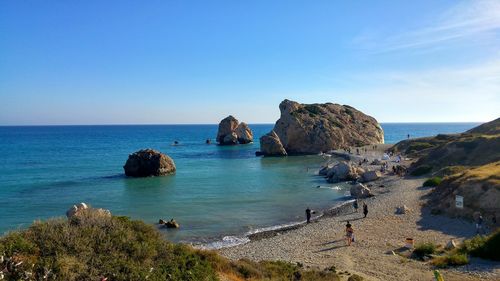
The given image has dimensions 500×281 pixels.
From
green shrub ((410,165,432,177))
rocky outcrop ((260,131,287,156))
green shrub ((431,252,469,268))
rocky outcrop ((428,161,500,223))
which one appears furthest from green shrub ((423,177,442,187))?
rocky outcrop ((260,131,287,156))

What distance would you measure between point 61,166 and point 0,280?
6964 centimetres

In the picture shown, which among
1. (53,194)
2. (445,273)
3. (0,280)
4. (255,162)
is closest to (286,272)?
(445,273)

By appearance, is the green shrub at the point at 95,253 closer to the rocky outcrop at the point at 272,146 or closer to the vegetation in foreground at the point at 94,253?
the vegetation in foreground at the point at 94,253

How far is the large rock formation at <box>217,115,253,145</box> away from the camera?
130 m

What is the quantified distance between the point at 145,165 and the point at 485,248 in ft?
162

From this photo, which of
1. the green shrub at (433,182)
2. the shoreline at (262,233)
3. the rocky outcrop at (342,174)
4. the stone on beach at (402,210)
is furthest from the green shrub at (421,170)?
the stone on beach at (402,210)

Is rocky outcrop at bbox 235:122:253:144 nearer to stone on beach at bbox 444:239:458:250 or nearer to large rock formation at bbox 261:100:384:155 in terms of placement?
large rock formation at bbox 261:100:384:155

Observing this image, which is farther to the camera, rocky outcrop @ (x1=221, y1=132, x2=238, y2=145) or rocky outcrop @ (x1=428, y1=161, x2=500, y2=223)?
rocky outcrop @ (x1=221, y1=132, x2=238, y2=145)

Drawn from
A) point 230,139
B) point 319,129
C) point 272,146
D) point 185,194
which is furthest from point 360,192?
point 230,139

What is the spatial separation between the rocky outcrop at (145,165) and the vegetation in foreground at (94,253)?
160ft

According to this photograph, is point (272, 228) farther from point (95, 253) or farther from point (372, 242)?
point (95, 253)

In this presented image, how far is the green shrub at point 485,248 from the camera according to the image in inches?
762

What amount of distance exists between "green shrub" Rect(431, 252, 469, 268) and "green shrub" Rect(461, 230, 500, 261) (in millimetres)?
706

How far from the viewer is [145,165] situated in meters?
60.9
